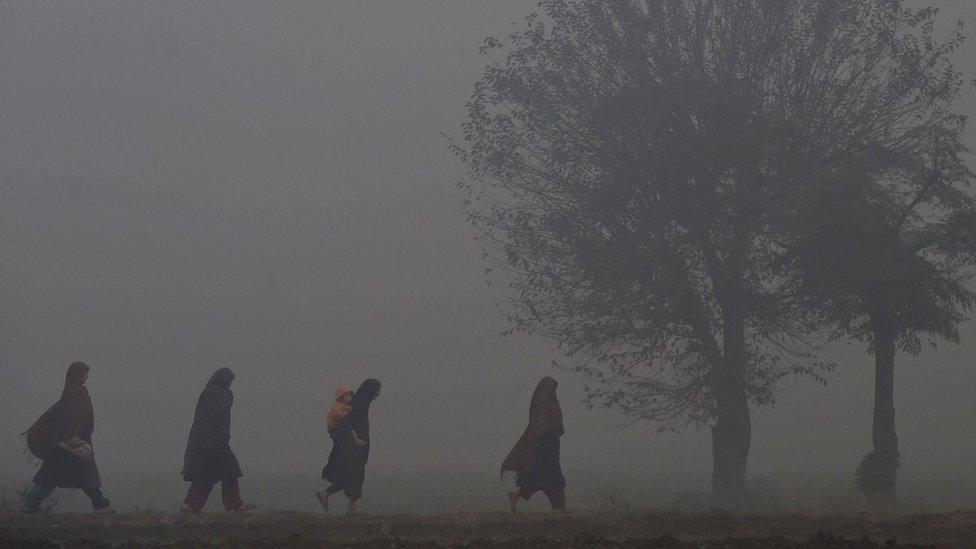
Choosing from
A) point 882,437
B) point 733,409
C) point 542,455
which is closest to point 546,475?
point 542,455

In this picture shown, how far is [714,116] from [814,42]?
8.89 ft

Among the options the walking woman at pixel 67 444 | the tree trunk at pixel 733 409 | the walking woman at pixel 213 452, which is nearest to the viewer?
the walking woman at pixel 213 452

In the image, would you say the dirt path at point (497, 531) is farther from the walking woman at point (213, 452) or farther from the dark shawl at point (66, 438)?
the dark shawl at point (66, 438)

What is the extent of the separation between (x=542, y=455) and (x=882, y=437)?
24.5 feet

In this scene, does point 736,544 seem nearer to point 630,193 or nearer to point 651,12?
point 630,193

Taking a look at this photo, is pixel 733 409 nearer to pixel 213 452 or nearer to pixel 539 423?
pixel 539 423

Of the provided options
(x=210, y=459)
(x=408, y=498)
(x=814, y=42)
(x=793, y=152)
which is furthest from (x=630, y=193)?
(x=210, y=459)

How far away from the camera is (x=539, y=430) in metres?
16.2

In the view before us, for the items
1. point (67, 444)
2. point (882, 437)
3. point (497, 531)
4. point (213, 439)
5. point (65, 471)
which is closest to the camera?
point (497, 531)

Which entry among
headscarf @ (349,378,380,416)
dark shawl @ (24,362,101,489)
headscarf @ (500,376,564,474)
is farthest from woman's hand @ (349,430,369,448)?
dark shawl @ (24,362,101,489)

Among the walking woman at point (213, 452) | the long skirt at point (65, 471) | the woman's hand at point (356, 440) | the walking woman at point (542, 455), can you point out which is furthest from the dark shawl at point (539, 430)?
the long skirt at point (65, 471)

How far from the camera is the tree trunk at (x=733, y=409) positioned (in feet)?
70.7

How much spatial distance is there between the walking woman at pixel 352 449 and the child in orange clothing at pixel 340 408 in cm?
6

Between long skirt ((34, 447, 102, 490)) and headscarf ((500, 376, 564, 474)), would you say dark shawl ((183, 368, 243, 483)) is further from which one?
headscarf ((500, 376, 564, 474))
